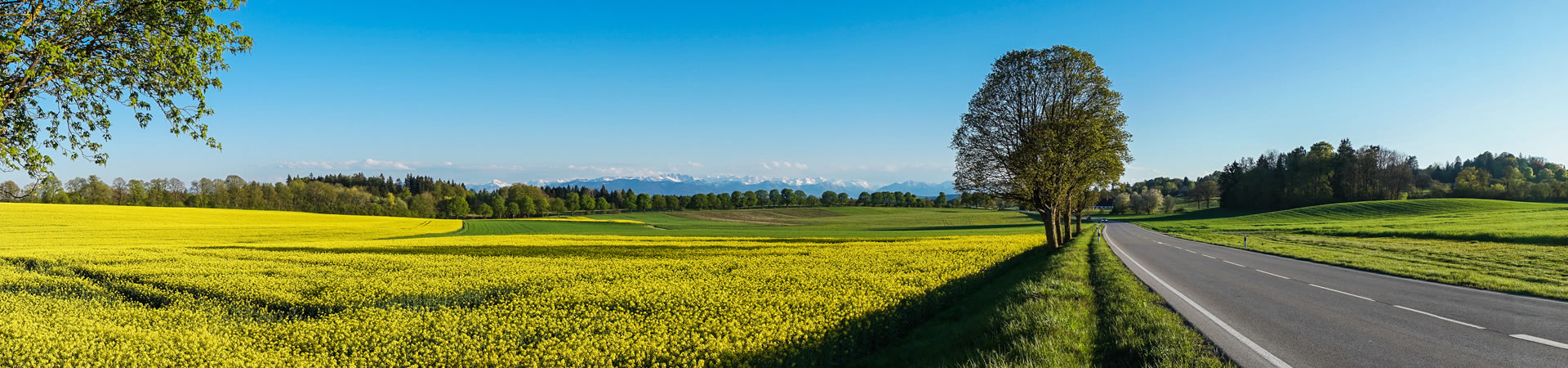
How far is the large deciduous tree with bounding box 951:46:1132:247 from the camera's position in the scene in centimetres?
2339

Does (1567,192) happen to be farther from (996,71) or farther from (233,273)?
(233,273)

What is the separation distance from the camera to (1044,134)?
23531 millimetres

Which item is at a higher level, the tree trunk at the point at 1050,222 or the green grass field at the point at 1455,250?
the tree trunk at the point at 1050,222

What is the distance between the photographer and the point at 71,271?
15727 millimetres

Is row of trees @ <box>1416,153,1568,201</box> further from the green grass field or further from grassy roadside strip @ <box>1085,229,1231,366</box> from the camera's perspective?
grassy roadside strip @ <box>1085,229,1231,366</box>

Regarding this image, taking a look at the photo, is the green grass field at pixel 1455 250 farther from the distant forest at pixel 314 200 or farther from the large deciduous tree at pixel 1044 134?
the distant forest at pixel 314 200

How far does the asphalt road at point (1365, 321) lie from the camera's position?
21.7 ft

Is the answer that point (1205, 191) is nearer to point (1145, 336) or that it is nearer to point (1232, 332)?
point (1232, 332)

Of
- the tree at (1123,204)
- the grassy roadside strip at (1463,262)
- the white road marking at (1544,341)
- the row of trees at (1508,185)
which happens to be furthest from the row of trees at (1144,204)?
the white road marking at (1544,341)

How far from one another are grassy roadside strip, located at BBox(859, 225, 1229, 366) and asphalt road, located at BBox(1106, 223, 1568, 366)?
26.1 inches

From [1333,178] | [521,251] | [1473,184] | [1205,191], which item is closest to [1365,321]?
[521,251]

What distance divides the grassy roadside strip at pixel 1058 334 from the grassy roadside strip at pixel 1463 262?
8.11 meters

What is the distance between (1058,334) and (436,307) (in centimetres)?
1141

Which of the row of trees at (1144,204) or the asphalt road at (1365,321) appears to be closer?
the asphalt road at (1365,321)
